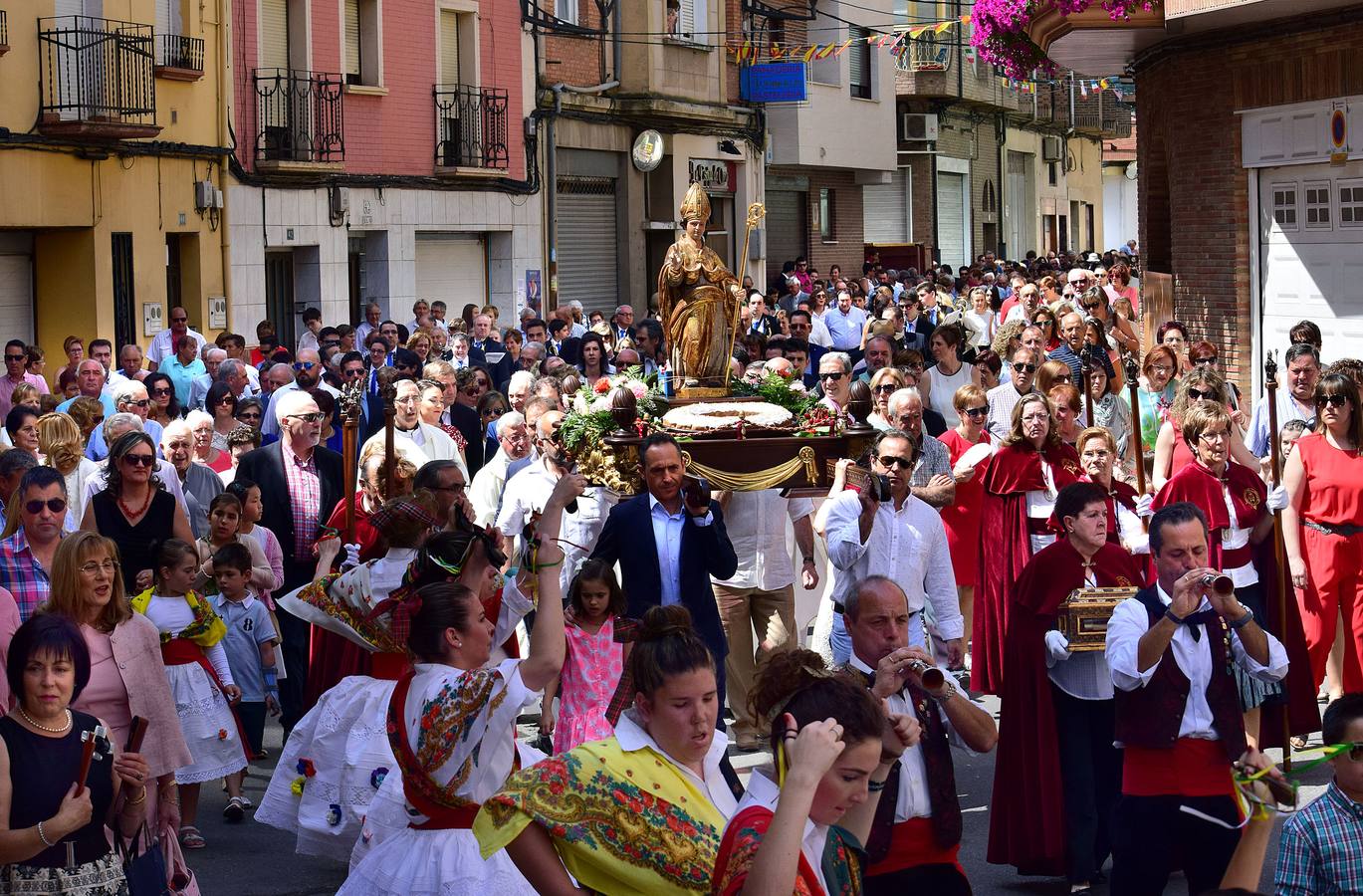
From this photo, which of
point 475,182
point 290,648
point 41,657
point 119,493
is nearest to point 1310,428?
point 290,648

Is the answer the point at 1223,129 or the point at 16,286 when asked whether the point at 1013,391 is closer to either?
the point at 1223,129

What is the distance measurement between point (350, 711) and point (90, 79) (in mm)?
13921

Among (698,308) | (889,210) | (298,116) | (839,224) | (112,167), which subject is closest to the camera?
(698,308)

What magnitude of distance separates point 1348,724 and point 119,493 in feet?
19.0

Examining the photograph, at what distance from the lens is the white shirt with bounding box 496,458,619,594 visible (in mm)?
9992

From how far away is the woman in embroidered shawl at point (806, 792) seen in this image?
12.6ft

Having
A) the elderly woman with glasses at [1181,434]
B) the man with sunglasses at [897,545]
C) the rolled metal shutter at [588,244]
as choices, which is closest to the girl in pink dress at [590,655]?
the man with sunglasses at [897,545]

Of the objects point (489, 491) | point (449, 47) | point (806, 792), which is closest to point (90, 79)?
point (449, 47)

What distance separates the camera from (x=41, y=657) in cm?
568

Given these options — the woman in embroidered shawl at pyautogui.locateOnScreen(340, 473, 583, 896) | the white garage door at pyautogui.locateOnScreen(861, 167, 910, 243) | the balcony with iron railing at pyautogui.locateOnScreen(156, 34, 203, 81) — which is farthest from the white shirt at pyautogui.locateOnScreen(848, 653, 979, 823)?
the white garage door at pyautogui.locateOnScreen(861, 167, 910, 243)

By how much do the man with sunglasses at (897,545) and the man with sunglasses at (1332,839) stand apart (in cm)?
303

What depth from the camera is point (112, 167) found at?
20.7 m

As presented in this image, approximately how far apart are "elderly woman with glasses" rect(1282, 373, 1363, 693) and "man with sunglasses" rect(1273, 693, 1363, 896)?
498cm

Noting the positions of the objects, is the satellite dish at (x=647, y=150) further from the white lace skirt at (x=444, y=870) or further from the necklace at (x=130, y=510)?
the white lace skirt at (x=444, y=870)
